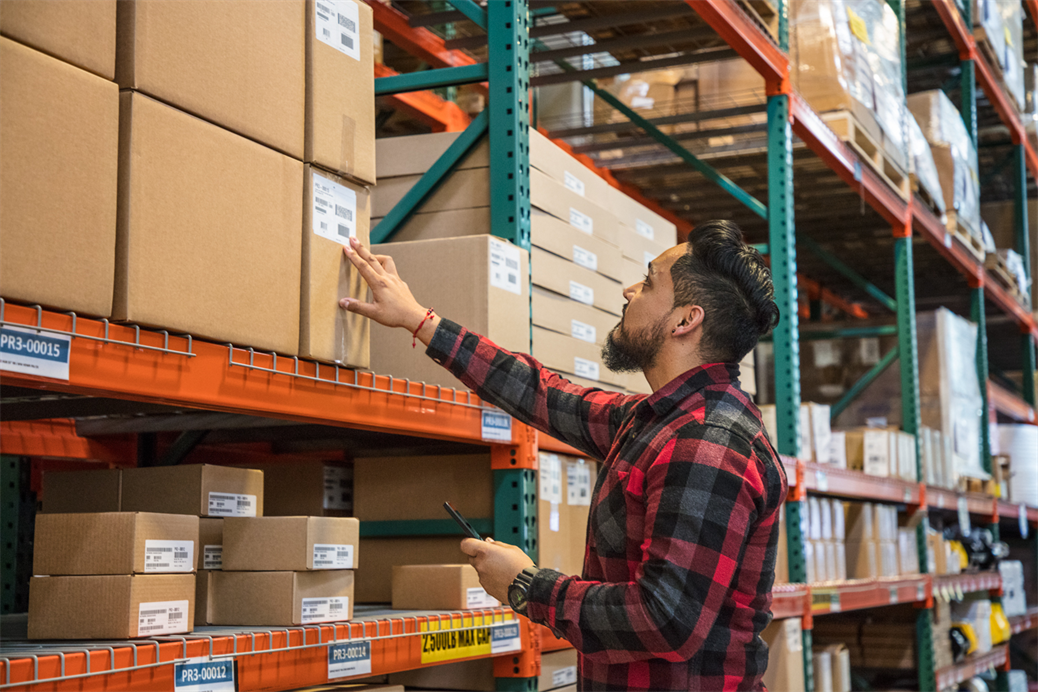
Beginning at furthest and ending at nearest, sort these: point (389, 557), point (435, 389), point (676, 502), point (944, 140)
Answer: point (944, 140) → point (389, 557) → point (435, 389) → point (676, 502)

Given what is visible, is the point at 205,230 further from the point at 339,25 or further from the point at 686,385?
the point at 686,385

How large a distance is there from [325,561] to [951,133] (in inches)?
229

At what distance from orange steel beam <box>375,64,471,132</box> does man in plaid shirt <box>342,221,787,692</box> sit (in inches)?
67.0

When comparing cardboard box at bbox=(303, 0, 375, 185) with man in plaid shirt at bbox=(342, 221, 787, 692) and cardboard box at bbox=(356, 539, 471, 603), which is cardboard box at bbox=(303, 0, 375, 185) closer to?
man in plaid shirt at bbox=(342, 221, 787, 692)

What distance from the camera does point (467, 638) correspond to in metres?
2.31

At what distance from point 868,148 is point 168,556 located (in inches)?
172

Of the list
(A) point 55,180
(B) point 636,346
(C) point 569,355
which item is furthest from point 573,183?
(A) point 55,180

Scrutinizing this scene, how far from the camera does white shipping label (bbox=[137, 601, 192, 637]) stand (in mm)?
1651

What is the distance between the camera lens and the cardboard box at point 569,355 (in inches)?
110

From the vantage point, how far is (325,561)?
1.97 meters

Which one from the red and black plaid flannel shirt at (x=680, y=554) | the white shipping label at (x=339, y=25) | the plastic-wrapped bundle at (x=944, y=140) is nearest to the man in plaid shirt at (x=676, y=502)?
the red and black plaid flannel shirt at (x=680, y=554)

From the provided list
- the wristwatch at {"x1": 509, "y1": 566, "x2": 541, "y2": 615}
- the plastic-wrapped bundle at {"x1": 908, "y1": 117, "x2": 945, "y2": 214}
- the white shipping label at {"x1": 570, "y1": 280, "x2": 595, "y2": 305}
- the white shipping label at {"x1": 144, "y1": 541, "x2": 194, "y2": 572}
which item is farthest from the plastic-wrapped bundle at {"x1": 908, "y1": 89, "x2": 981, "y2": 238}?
the white shipping label at {"x1": 144, "y1": 541, "x2": 194, "y2": 572}

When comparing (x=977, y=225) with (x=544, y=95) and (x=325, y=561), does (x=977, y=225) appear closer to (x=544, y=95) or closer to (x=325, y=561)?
(x=544, y=95)

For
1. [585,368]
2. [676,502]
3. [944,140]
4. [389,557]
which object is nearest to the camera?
[676,502]
